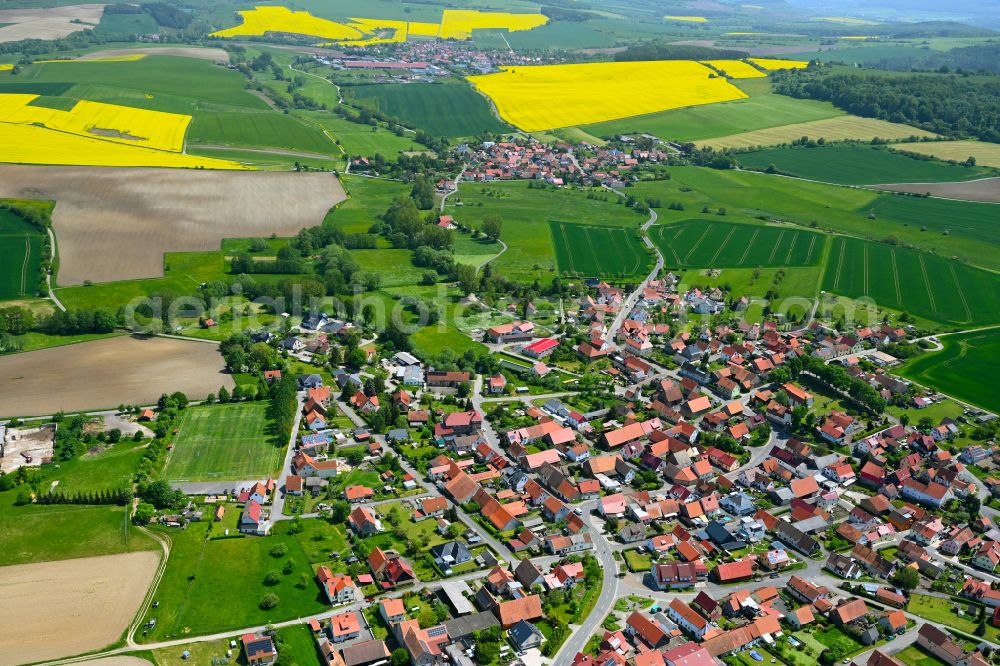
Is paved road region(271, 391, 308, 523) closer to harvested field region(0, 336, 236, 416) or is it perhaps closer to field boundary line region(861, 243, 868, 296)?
harvested field region(0, 336, 236, 416)

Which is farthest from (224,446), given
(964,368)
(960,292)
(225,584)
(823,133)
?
(823,133)

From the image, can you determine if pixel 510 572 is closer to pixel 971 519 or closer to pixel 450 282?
pixel 971 519

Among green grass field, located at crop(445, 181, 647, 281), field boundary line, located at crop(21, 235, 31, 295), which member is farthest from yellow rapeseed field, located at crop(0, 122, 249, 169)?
green grass field, located at crop(445, 181, 647, 281)

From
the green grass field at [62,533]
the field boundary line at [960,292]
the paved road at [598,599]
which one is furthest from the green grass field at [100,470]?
the field boundary line at [960,292]

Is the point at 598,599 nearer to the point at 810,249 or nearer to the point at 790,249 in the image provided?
the point at 790,249

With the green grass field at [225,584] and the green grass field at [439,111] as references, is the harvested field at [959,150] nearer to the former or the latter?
the green grass field at [439,111]

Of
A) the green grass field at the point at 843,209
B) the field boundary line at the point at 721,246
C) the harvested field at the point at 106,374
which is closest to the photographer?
the harvested field at the point at 106,374
